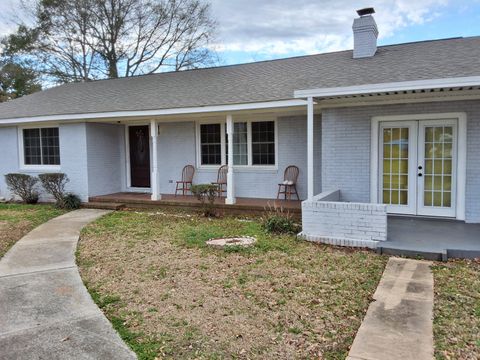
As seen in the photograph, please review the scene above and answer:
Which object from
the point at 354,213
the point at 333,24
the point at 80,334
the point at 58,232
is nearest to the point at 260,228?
the point at 354,213

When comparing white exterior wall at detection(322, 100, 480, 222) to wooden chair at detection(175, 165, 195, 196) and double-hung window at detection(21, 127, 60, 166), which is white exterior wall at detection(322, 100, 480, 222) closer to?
wooden chair at detection(175, 165, 195, 196)

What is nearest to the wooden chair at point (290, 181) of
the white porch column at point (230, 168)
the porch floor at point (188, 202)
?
the porch floor at point (188, 202)

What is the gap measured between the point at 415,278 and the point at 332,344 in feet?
6.75

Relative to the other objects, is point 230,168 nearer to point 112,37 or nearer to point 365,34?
point 365,34

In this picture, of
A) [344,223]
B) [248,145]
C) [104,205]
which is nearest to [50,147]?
[104,205]

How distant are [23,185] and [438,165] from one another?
1096 centimetres

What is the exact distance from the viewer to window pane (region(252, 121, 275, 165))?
10328 mm

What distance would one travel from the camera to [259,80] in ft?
34.0

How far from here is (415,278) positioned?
16.2 ft

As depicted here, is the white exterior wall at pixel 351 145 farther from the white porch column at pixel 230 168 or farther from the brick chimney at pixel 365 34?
the brick chimney at pixel 365 34

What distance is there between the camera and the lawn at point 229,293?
11.4 feet

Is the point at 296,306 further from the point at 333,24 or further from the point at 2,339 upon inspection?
the point at 333,24

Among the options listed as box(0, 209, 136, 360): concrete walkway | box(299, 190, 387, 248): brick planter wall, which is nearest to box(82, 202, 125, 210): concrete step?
box(0, 209, 136, 360): concrete walkway

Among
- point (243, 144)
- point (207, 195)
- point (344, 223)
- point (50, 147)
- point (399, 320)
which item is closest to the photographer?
point (399, 320)
